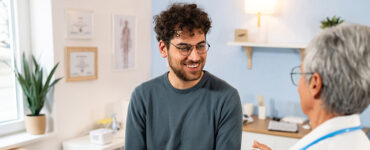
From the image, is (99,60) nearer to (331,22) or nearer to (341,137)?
(331,22)

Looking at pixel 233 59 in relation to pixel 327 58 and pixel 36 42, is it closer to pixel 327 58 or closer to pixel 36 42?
pixel 36 42

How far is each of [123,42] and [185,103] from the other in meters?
1.84

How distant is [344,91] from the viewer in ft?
3.07

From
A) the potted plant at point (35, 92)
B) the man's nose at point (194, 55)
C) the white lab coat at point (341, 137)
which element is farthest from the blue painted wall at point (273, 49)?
the white lab coat at point (341, 137)

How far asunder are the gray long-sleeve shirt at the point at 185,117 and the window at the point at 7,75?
54.0 inches

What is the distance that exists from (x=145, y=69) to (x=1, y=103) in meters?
1.49

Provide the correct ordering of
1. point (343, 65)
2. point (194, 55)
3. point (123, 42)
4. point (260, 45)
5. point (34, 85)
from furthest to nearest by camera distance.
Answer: point (123, 42)
point (260, 45)
point (34, 85)
point (194, 55)
point (343, 65)

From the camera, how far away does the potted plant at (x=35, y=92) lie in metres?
2.49

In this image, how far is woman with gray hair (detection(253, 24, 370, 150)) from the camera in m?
0.91

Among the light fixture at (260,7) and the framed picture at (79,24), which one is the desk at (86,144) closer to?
the framed picture at (79,24)

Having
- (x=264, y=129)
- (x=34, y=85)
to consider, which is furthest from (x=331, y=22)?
(x=34, y=85)

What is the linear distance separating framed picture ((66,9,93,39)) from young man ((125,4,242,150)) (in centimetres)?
134

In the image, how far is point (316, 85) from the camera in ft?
3.21

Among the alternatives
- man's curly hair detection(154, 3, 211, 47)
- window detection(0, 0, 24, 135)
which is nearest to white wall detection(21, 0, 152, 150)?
window detection(0, 0, 24, 135)
